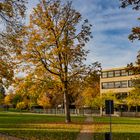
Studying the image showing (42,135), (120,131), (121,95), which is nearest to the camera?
(42,135)

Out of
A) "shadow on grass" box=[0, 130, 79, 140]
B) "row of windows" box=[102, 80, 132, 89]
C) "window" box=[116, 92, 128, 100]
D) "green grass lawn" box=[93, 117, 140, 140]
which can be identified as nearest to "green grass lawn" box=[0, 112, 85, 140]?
"shadow on grass" box=[0, 130, 79, 140]

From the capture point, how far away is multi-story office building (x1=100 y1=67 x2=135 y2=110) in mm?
121375

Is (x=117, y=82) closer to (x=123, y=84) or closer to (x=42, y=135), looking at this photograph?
(x=123, y=84)

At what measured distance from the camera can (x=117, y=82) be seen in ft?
414

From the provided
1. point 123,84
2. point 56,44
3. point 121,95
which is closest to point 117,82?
point 123,84

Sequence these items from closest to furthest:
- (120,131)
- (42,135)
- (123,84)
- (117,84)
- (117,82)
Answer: (42,135)
(120,131)
(123,84)
(117,84)
(117,82)

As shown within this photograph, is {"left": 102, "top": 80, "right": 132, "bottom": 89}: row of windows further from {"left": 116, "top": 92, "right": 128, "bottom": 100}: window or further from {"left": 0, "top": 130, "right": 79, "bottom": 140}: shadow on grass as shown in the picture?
{"left": 0, "top": 130, "right": 79, "bottom": 140}: shadow on grass

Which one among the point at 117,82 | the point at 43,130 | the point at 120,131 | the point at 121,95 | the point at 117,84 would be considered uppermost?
the point at 117,82

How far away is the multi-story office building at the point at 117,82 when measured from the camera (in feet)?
398

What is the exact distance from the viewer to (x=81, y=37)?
51.6 meters

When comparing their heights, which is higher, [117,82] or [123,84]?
[117,82]

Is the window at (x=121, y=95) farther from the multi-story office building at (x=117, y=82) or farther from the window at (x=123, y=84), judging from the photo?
the window at (x=123, y=84)

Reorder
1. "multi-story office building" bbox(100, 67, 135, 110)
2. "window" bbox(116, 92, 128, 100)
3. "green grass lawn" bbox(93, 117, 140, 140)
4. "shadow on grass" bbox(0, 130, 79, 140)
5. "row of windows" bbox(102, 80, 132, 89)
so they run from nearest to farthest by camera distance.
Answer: "shadow on grass" bbox(0, 130, 79, 140), "green grass lawn" bbox(93, 117, 140, 140), "window" bbox(116, 92, 128, 100), "multi-story office building" bbox(100, 67, 135, 110), "row of windows" bbox(102, 80, 132, 89)

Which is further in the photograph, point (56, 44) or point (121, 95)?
point (121, 95)
